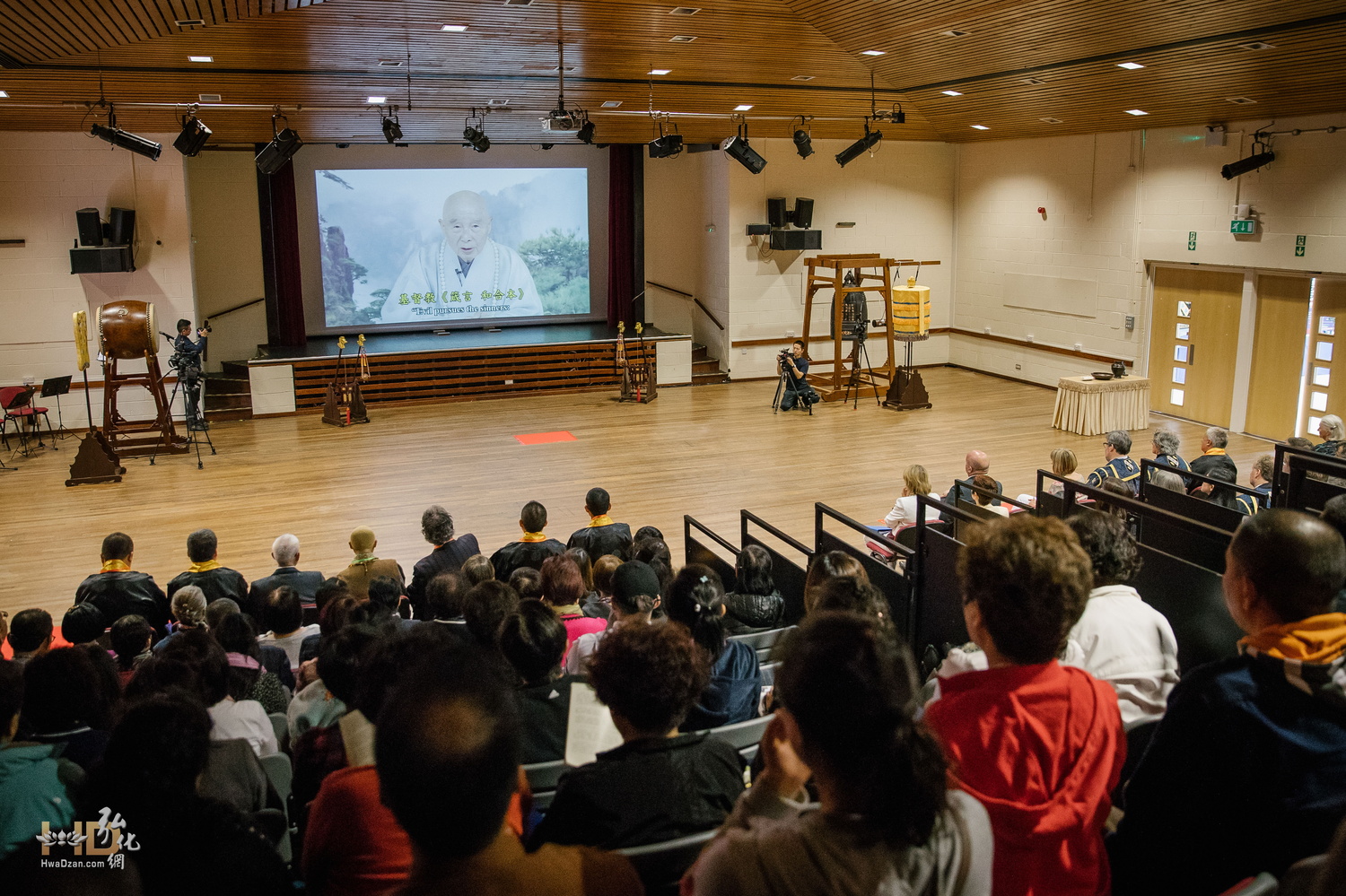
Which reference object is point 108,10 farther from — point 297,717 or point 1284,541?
point 1284,541

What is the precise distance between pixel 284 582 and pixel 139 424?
24.4 ft

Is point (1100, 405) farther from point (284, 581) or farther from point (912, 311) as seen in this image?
point (284, 581)

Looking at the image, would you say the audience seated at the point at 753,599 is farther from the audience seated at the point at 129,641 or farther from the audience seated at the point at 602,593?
the audience seated at the point at 129,641

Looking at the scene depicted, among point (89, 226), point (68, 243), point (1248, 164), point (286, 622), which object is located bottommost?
point (286, 622)

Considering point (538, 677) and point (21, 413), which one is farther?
point (21, 413)

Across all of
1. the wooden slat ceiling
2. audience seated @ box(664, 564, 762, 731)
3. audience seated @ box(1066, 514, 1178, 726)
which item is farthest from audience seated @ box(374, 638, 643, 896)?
the wooden slat ceiling

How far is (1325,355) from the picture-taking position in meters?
10.3

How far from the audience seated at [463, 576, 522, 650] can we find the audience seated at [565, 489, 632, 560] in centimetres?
215

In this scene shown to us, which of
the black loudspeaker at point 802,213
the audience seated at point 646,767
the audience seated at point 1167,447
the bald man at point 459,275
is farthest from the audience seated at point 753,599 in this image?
the bald man at point 459,275

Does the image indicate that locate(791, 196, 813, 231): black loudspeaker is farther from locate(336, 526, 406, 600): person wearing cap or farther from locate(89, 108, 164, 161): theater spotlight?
locate(336, 526, 406, 600): person wearing cap

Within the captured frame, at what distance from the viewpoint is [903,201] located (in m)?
15.5

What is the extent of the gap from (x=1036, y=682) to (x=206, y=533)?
191 inches

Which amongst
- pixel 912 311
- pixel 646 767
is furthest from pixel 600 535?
pixel 912 311

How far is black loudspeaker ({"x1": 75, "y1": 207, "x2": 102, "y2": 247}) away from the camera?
11.6 meters
